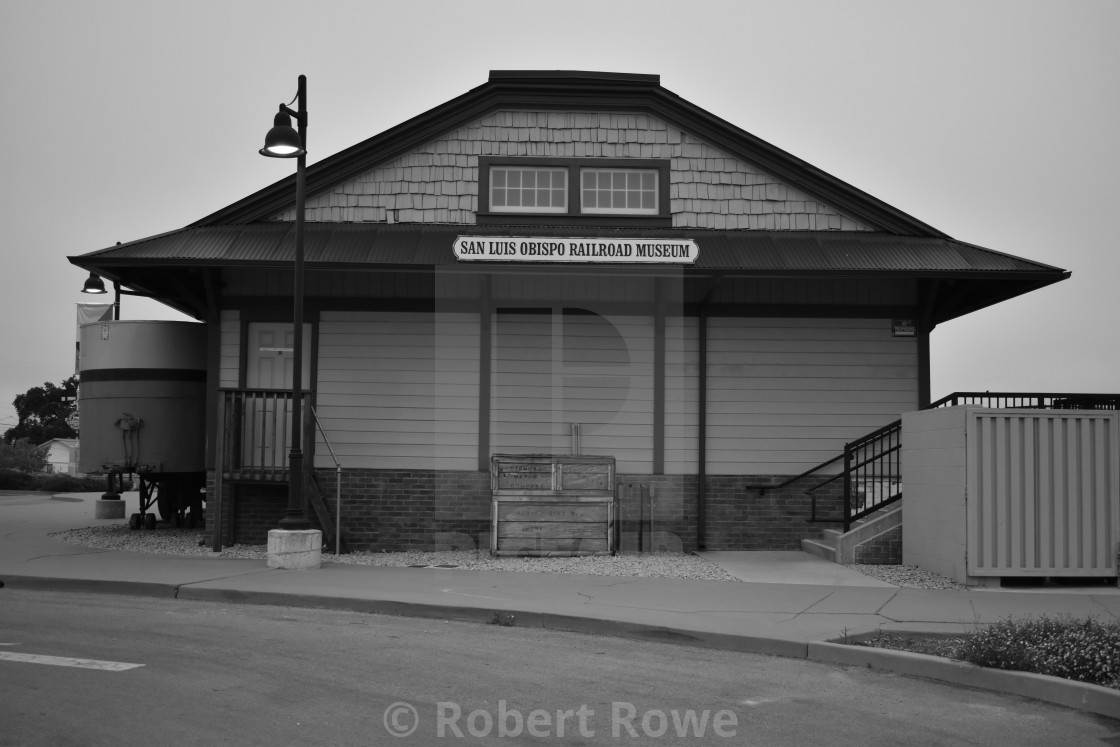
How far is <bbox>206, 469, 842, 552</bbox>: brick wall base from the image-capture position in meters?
16.0

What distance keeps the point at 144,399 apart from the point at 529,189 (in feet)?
22.7

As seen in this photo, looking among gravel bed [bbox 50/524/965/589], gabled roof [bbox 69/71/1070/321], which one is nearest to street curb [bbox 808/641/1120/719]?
gravel bed [bbox 50/524/965/589]

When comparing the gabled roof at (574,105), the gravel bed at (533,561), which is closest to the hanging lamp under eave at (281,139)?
the gabled roof at (574,105)

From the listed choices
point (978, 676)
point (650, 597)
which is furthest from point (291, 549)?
point (978, 676)

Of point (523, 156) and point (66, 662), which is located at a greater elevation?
point (523, 156)

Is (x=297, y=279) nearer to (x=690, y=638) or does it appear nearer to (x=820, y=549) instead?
(x=690, y=638)

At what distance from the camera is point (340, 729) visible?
6.11 m

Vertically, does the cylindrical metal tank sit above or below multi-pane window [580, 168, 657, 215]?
below

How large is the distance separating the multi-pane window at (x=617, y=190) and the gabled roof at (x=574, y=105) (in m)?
0.98

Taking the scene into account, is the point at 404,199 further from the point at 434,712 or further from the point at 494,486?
the point at 434,712

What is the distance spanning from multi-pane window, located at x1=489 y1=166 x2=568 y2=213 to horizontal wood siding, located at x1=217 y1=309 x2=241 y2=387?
4311mm

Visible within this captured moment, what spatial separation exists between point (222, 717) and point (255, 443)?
32.1 ft

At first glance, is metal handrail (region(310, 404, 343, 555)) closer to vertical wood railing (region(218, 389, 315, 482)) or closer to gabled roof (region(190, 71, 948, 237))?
vertical wood railing (region(218, 389, 315, 482))

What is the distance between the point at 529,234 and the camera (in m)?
15.2
